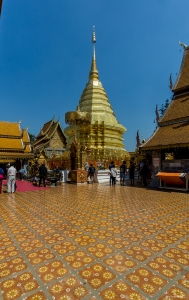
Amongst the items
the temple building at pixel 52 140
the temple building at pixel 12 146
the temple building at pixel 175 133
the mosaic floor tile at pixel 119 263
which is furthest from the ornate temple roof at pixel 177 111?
the temple building at pixel 52 140

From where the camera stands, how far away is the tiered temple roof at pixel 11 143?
18.6 metres

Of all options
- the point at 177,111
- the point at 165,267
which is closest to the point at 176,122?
the point at 177,111

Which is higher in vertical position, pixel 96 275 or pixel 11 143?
pixel 11 143

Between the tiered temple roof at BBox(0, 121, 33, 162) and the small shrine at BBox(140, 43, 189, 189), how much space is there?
44.7 ft

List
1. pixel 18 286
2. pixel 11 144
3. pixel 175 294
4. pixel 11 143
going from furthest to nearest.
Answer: pixel 11 143, pixel 11 144, pixel 18 286, pixel 175 294

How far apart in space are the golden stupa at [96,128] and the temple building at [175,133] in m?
5.79

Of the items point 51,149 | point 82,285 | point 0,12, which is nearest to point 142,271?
point 82,285

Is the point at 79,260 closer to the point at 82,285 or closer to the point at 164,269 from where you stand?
the point at 82,285

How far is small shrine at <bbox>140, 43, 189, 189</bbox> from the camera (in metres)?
9.80

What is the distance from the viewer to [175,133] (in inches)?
404

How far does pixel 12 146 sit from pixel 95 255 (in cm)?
1870

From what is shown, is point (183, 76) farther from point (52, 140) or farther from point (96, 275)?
point (52, 140)

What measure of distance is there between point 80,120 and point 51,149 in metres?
12.1

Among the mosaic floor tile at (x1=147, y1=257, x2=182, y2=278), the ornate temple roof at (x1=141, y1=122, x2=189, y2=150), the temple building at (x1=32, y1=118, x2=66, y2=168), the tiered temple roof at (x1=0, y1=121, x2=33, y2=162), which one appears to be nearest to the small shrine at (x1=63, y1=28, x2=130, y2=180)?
the tiered temple roof at (x1=0, y1=121, x2=33, y2=162)
